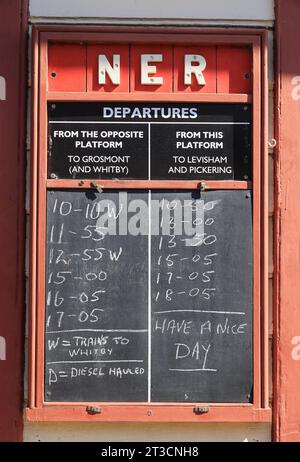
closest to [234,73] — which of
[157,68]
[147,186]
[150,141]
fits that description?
[157,68]

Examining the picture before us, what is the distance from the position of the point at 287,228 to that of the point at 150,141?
38.7 inches

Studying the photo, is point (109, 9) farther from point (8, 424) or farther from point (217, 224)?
point (8, 424)

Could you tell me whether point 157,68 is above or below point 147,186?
above

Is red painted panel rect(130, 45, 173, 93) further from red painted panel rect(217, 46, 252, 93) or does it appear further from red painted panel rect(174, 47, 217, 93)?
red painted panel rect(217, 46, 252, 93)

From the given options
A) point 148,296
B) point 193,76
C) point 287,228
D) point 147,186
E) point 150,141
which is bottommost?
point 148,296

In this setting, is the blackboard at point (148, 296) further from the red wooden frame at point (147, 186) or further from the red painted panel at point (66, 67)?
the red painted panel at point (66, 67)

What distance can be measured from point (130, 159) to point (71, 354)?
3.99ft

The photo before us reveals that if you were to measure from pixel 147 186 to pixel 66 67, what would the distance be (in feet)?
2.87

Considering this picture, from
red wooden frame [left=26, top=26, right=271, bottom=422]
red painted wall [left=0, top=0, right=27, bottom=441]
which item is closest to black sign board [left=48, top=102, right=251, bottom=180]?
red wooden frame [left=26, top=26, right=271, bottom=422]

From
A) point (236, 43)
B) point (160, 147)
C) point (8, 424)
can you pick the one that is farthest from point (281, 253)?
point (8, 424)

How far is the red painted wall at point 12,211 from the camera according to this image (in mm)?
4797

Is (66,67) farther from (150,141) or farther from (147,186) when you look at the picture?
(147,186)

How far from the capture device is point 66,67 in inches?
191

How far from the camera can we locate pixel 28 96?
491 cm
